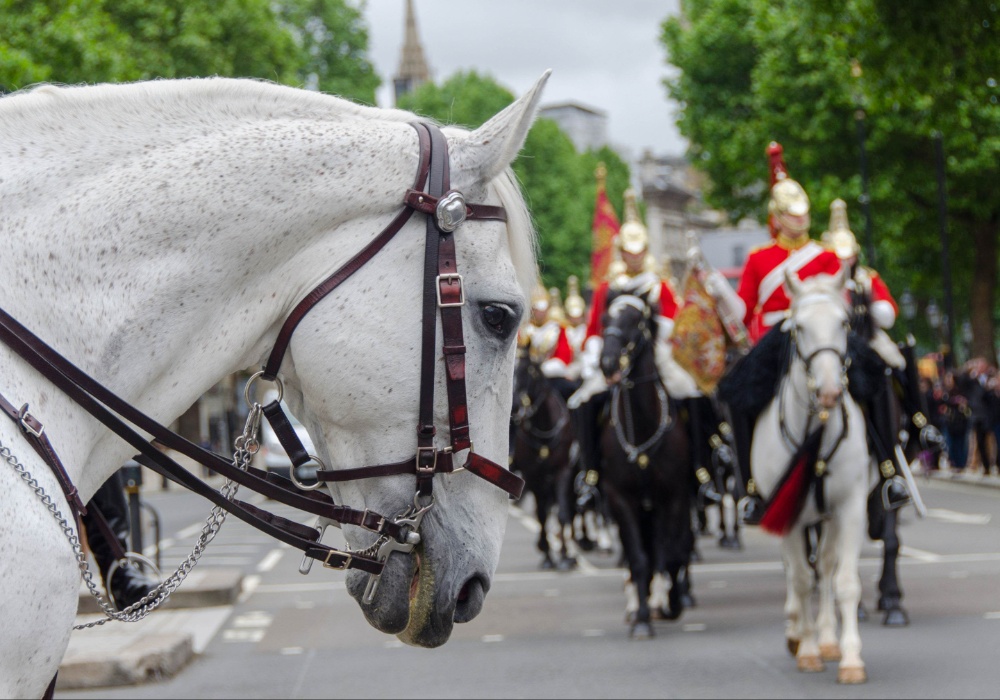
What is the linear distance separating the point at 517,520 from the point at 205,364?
60.1 feet

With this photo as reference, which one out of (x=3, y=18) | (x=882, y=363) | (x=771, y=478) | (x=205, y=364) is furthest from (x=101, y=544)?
(x=3, y=18)

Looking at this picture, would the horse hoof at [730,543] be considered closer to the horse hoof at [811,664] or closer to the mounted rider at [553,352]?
the mounted rider at [553,352]

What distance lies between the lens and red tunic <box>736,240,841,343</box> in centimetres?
897

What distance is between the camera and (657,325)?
10.4 meters

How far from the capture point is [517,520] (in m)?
20.7

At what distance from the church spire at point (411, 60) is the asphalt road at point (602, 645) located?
12842 cm

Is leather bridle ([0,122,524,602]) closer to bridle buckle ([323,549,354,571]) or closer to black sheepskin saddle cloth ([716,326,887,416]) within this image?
bridle buckle ([323,549,354,571])

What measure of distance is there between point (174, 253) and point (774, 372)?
21.3 ft

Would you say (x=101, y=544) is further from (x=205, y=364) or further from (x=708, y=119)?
(x=708, y=119)

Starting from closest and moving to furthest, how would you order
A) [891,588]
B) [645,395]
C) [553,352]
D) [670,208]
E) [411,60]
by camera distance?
1. [891,588]
2. [645,395]
3. [553,352]
4. [670,208]
5. [411,60]

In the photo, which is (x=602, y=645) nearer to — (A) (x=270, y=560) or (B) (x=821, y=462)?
(B) (x=821, y=462)

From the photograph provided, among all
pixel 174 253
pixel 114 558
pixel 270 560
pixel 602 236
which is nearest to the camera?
pixel 174 253

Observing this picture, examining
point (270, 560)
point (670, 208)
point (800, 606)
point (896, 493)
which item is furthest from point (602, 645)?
point (670, 208)

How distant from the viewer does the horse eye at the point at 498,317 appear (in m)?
2.59
